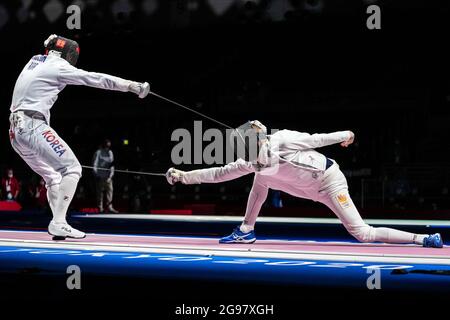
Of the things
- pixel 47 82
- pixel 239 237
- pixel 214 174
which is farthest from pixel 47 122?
pixel 239 237

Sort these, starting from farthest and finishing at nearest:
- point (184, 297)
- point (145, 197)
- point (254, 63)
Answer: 1. point (254, 63)
2. point (145, 197)
3. point (184, 297)

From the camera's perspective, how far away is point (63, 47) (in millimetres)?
4824

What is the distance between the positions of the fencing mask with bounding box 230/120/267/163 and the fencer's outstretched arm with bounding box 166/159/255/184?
0.19 ft

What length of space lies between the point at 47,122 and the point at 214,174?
1246 millimetres

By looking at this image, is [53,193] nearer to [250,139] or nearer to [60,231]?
[60,231]

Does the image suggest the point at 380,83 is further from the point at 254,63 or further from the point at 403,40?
the point at 254,63

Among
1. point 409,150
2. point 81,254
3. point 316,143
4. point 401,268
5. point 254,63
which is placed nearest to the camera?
point 401,268

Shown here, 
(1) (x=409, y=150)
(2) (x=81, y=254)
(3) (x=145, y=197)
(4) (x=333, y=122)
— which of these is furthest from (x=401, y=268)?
(4) (x=333, y=122)

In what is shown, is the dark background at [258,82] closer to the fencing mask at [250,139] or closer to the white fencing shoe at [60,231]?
the white fencing shoe at [60,231]

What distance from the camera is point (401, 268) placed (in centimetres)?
320

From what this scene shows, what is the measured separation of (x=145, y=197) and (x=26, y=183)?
4.04m

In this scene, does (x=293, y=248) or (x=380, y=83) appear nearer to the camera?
(x=293, y=248)

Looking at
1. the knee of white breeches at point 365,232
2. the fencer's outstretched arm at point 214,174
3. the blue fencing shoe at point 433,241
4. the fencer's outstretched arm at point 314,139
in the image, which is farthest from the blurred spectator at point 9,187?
the blue fencing shoe at point 433,241

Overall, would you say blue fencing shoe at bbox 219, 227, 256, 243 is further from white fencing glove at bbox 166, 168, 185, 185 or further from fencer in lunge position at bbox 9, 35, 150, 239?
fencer in lunge position at bbox 9, 35, 150, 239
